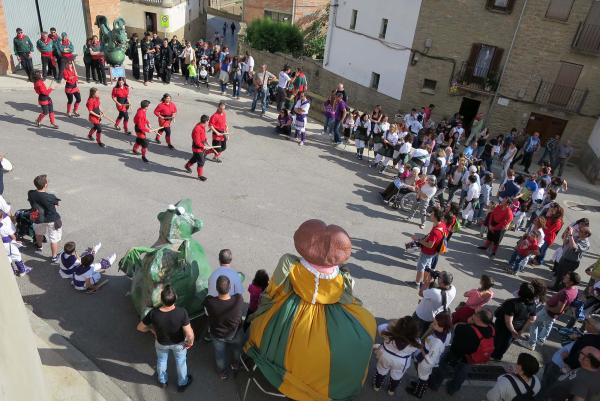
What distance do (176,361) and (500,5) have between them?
19.1 m

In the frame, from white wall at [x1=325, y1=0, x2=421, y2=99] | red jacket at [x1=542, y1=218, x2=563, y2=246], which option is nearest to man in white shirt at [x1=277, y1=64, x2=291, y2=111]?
white wall at [x1=325, y1=0, x2=421, y2=99]

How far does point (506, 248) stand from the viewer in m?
10.1

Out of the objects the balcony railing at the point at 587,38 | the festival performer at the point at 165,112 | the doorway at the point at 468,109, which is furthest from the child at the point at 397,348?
the doorway at the point at 468,109

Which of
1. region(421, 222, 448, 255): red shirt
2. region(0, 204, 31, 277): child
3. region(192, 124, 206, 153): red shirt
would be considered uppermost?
region(192, 124, 206, 153): red shirt

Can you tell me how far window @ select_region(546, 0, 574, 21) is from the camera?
17281 millimetres

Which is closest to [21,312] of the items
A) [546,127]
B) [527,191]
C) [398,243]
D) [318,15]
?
[398,243]

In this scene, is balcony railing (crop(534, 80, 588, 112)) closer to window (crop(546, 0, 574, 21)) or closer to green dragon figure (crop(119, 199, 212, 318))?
window (crop(546, 0, 574, 21))

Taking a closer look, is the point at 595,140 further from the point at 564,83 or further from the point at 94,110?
the point at 94,110

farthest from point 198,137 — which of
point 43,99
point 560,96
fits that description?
point 560,96

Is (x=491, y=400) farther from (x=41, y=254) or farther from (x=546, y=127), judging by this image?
(x=546, y=127)

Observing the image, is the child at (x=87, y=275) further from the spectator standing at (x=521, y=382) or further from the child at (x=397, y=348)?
the spectator standing at (x=521, y=382)

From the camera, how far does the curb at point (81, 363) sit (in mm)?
5188

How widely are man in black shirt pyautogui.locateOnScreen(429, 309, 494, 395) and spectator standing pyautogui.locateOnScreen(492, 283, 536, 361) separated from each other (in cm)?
69

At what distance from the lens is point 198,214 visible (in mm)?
9125
